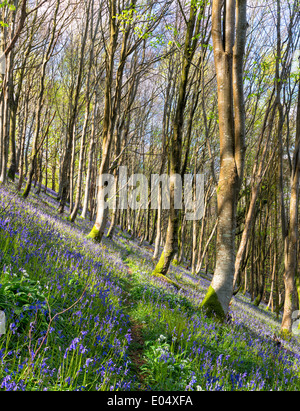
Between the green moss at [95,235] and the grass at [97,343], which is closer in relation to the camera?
the grass at [97,343]

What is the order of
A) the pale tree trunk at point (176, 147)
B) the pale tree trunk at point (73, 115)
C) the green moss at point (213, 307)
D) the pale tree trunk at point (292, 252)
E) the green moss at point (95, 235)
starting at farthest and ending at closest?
the pale tree trunk at point (73, 115)
the green moss at point (95, 235)
the pale tree trunk at point (292, 252)
the pale tree trunk at point (176, 147)
the green moss at point (213, 307)

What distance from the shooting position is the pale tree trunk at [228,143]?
5211 mm

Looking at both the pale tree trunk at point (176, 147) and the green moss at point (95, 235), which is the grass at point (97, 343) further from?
the green moss at point (95, 235)

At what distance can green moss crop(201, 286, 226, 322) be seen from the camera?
17.1 ft

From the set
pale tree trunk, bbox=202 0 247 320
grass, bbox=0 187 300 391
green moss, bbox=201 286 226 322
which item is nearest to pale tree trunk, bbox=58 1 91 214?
pale tree trunk, bbox=202 0 247 320

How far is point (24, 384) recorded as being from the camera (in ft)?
5.95

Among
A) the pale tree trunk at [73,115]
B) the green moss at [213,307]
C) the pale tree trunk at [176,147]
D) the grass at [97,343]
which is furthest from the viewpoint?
the pale tree trunk at [73,115]

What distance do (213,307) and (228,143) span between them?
138 inches

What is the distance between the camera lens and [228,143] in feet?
18.2

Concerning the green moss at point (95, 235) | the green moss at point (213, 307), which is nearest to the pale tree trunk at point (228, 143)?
the green moss at point (213, 307)

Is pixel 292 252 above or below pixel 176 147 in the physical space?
below

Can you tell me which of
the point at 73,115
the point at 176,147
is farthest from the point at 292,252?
the point at 73,115

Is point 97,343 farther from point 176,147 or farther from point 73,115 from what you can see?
point 73,115
